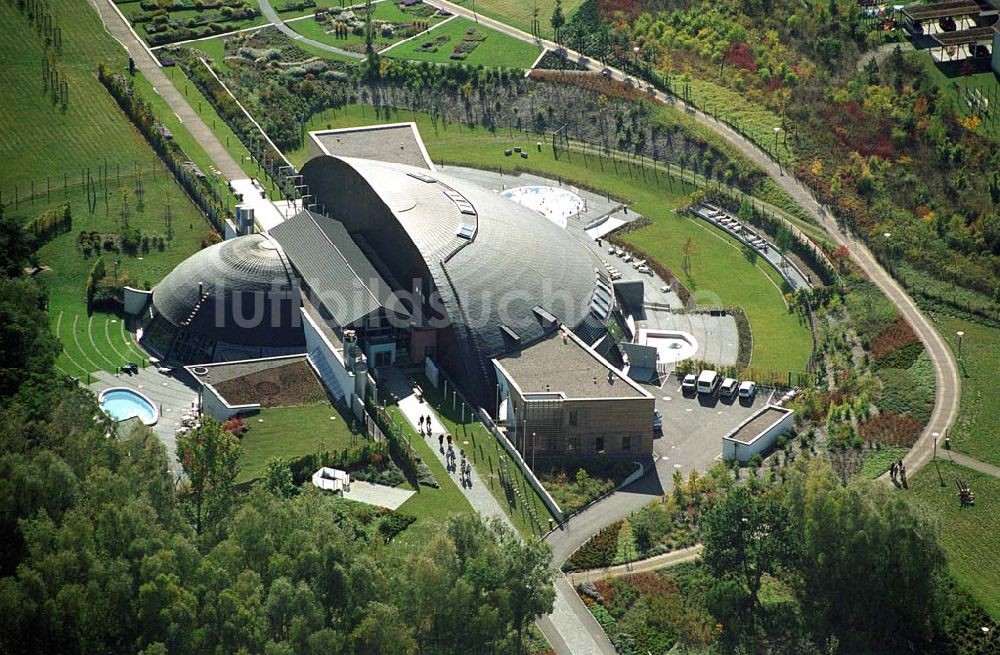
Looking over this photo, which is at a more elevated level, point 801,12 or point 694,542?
point 801,12

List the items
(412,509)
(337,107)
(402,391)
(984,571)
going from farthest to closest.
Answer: (337,107) < (402,391) < (412,509) < (984,571)

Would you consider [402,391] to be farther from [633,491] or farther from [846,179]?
[846,179]

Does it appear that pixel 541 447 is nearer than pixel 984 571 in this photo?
No

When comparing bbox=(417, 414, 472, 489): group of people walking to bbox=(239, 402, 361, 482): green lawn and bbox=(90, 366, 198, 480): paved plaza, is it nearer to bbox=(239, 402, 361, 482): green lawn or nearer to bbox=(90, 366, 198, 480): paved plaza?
bbox=(239, 402, 361, 482): green lawn

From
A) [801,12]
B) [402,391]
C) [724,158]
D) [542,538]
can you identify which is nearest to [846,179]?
[724,158]

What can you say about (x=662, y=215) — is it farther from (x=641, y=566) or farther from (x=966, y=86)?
(x=641, y=566)

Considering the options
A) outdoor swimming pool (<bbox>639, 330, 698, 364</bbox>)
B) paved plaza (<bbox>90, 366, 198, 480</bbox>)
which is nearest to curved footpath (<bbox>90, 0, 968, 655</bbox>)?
outdoor swimming pool (<bbox>639, 330, 698, 364</bbox>)
